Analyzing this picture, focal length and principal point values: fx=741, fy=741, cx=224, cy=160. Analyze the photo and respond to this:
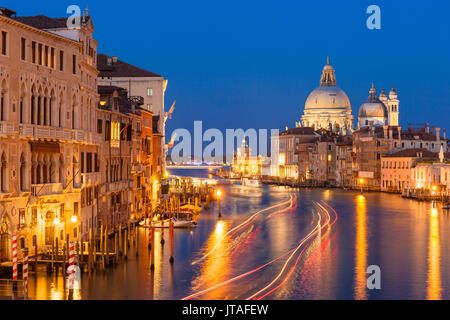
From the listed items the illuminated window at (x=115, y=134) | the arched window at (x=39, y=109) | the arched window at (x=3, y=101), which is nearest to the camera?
the arched window at (x=3, y=101)

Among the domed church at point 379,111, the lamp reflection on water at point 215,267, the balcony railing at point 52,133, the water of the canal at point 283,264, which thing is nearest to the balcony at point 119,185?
the water of the canal at point 283,264

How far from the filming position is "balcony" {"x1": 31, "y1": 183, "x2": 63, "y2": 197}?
2036 cm

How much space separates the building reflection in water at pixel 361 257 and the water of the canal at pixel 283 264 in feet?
0.10

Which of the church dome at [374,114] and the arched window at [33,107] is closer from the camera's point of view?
the arched window at [33,107]

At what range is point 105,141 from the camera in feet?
91.0

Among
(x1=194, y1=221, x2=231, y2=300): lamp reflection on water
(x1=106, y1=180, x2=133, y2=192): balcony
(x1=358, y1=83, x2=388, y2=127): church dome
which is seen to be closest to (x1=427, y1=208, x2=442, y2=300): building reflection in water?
(x1=194, y1=221, x2=231, y2=300): lamp reflection on water

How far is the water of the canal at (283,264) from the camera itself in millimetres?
19766

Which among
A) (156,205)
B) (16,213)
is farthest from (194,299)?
(156,205)

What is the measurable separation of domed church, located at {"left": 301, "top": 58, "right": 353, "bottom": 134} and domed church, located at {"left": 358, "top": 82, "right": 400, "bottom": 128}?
376 inches

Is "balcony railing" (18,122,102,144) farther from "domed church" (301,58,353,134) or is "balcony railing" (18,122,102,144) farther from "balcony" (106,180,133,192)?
"domed church" (301,58,353,134)

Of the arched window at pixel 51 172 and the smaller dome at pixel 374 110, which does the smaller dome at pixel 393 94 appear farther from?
the arched window at pixel 51 172

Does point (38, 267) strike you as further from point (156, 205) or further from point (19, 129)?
point (156, 205)

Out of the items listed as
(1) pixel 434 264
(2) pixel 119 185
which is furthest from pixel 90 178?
(1) pixel 434 264

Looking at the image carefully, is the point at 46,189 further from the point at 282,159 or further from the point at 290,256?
the point at 282,159
